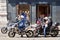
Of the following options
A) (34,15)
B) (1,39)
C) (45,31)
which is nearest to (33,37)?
(45,31)

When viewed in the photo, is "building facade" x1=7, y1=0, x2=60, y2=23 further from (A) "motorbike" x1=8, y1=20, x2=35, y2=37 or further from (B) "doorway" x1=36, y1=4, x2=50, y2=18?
(A) "motorbike" x1=8, y1=20, x2=35, y2=37

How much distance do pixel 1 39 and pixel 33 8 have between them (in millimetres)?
14133

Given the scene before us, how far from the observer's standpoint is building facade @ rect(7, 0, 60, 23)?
33.4m

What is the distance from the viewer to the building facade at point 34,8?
33.4m

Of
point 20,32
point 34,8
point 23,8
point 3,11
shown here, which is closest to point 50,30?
point 20,32

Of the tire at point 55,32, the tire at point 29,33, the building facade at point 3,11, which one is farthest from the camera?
the building facade at point 3,11

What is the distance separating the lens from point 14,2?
109 feet

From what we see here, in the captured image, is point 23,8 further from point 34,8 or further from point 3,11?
point 3,11

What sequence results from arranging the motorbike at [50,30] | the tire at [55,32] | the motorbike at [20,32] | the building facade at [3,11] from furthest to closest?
the building facade at [3,11] < the tire at [55,32] < the motorbike at [50,30] < the motorbike at [20,32]

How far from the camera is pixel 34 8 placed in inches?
1321

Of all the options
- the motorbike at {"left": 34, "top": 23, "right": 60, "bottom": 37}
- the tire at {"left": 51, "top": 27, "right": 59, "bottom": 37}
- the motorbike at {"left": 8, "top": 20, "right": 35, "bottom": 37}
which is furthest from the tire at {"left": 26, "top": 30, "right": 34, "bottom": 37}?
the tire at {"left": 51, "top": 27, "right": 59, "bottom": 37}

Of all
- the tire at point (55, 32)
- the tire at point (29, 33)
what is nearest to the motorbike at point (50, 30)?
the tire at point (55, 32)

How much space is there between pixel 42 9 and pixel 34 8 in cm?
88

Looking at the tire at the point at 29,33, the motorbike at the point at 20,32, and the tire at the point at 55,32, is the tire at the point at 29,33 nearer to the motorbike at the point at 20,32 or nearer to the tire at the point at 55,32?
the motorbike at the point at 20,32
